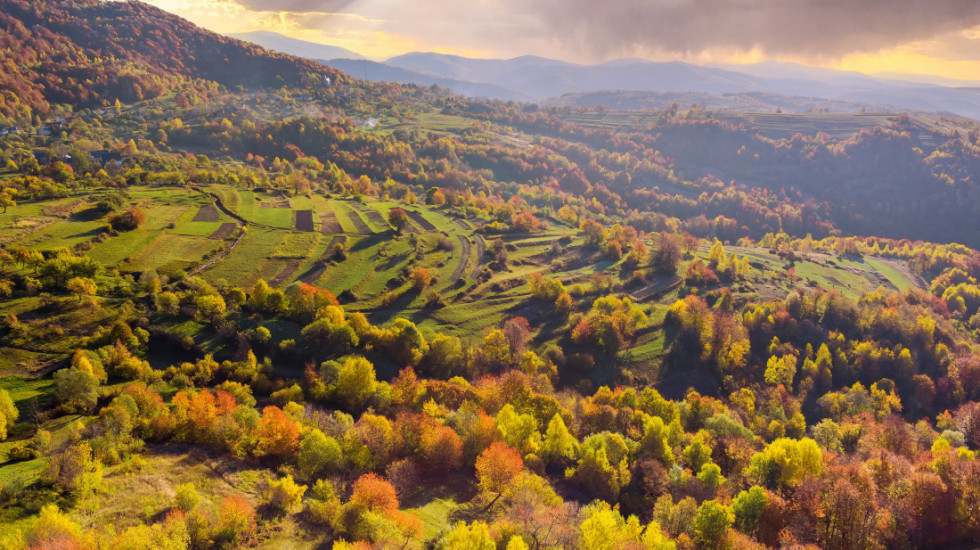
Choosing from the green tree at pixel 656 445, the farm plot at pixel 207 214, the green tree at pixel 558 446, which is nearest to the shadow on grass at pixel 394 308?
the green tree at pixel 558 446

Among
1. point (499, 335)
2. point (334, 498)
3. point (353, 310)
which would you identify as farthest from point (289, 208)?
point (334, 498)

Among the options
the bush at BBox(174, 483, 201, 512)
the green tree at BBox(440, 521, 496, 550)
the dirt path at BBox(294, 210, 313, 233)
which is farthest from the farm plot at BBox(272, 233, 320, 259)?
the green tree at BBox(440, 521, 496, 550)

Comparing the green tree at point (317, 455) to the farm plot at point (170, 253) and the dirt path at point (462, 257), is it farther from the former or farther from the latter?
the dirt path at point (462, 257)

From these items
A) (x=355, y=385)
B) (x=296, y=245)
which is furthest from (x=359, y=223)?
(x=355, y=385)

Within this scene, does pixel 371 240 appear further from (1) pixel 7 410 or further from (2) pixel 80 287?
(1) pixel 7 410

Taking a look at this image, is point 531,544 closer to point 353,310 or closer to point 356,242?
point 353,310

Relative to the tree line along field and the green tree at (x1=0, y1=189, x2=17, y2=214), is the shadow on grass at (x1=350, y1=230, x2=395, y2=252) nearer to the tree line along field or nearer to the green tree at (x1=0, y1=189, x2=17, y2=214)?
the tree line along field

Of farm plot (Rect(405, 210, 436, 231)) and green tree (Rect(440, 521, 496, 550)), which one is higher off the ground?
farm plot (Rect(405, 210, 436, 231))
